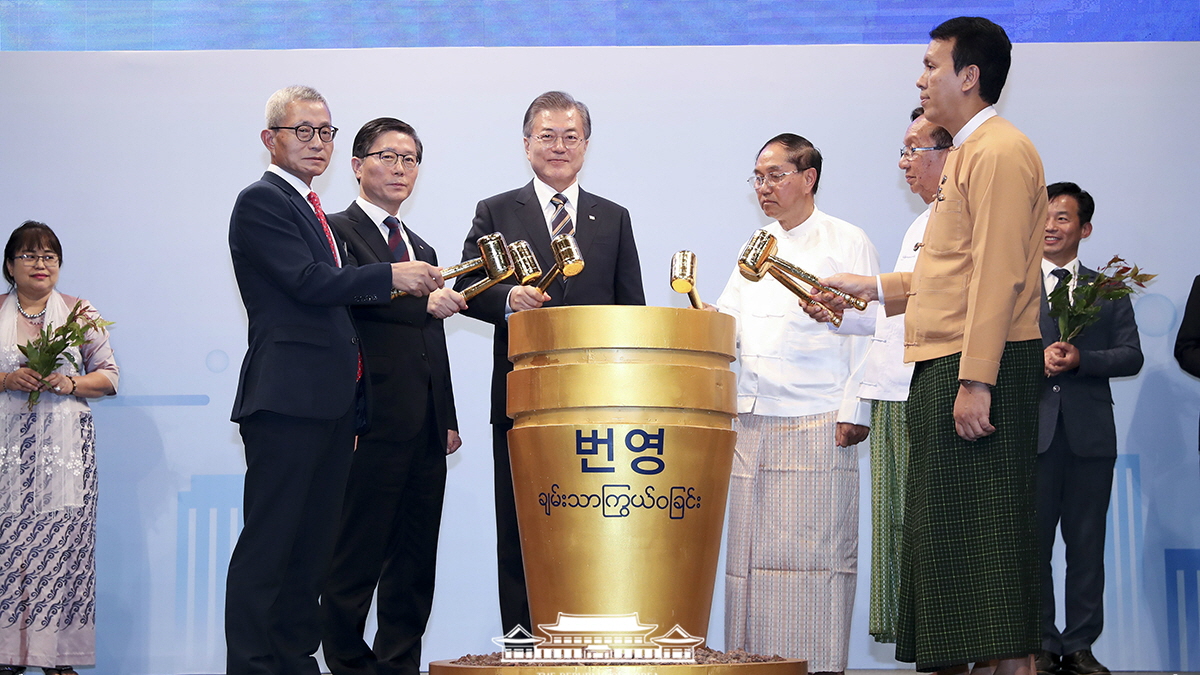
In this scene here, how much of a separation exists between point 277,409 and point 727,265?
2.38m

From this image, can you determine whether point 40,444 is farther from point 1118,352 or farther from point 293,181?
point 1118,352

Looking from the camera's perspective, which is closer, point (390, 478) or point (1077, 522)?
point (390, 478)

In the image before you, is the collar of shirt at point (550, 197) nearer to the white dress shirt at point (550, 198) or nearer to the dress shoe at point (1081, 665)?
the white dress shirt at point (550, 198)

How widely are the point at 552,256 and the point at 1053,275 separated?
1993 millimetres

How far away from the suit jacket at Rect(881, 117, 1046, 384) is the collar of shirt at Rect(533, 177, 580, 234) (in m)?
1.25

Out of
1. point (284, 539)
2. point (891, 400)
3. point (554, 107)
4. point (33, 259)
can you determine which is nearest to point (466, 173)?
point (554, 107)

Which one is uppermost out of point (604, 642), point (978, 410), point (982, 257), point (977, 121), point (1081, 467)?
point (977, 121)

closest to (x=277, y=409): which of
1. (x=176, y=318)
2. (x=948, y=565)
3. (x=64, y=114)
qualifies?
(x=948, y=565)

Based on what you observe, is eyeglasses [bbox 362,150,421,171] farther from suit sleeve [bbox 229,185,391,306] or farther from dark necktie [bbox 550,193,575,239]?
suit sleeve [bbox 229,185,391,306]

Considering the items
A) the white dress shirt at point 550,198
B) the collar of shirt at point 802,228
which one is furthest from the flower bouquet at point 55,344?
the collar of shirt at point 802,228

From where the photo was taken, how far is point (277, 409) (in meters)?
2.89

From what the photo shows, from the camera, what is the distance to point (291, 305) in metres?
3.04

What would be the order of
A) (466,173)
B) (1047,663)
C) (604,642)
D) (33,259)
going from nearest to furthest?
(604,642) < (1047,663) < (33,259) < (466,173)

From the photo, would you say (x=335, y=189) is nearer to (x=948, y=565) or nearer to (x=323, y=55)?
(x=323, y=55)
